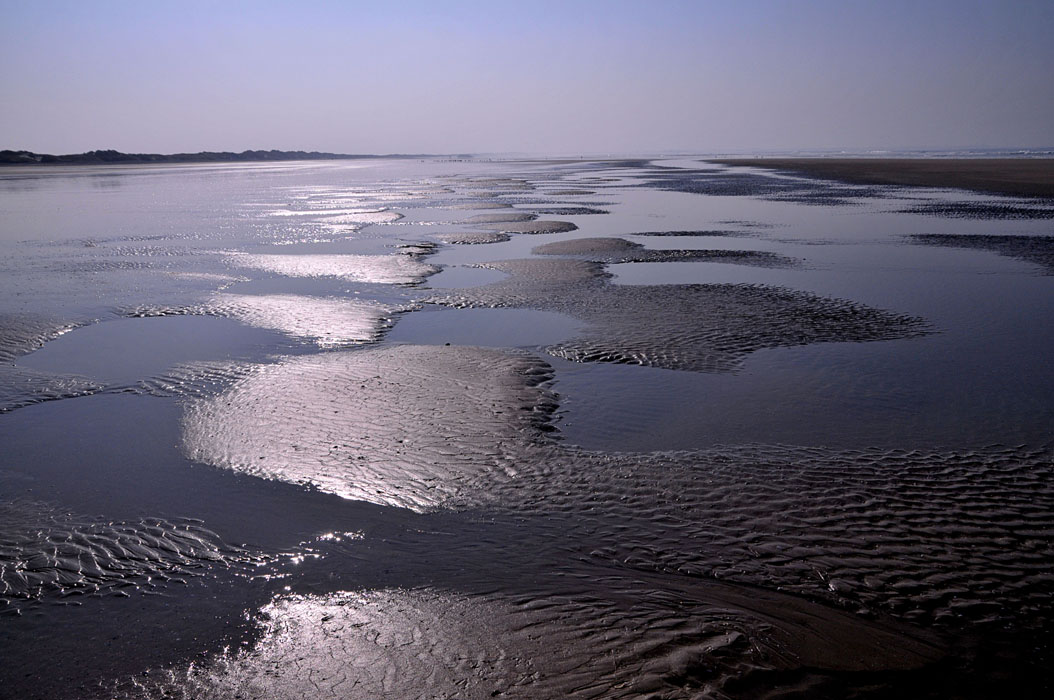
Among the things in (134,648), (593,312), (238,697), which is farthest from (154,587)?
(593,312)

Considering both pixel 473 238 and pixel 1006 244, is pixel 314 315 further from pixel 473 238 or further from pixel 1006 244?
pixel 1006 244

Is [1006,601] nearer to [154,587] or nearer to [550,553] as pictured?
[550,553]

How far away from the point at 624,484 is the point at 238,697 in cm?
304

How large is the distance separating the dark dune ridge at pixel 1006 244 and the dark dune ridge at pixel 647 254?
468 cm

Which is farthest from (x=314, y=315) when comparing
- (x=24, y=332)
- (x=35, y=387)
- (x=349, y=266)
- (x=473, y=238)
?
(x=473, y=238)

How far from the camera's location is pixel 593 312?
11.1 metres

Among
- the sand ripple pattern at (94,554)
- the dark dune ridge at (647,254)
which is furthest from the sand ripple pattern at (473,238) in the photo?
the sand ripple pattern at (94,554)

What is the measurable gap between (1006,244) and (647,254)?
858 cm

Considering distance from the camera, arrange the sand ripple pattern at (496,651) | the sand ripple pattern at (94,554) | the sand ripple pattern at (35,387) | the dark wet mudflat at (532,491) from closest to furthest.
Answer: the sand ripple pattern at (496,651), the dark wet mudflat at (532,491), the sand ripple pattern at (94,554), the sand ripple pattern at (35,387)

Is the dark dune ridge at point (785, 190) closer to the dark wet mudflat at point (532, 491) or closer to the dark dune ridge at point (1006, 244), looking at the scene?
the dark dune ridge at point (1006, 244)

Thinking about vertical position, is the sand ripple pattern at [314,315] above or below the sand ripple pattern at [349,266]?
below

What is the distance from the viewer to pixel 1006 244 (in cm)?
1677

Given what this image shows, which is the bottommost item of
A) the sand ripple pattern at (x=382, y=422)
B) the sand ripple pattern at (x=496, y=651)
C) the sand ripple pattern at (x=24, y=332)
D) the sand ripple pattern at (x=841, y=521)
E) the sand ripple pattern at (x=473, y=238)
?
the sand ripple pattern at (x=496, y=651)

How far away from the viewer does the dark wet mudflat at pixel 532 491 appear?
11.8 feet
